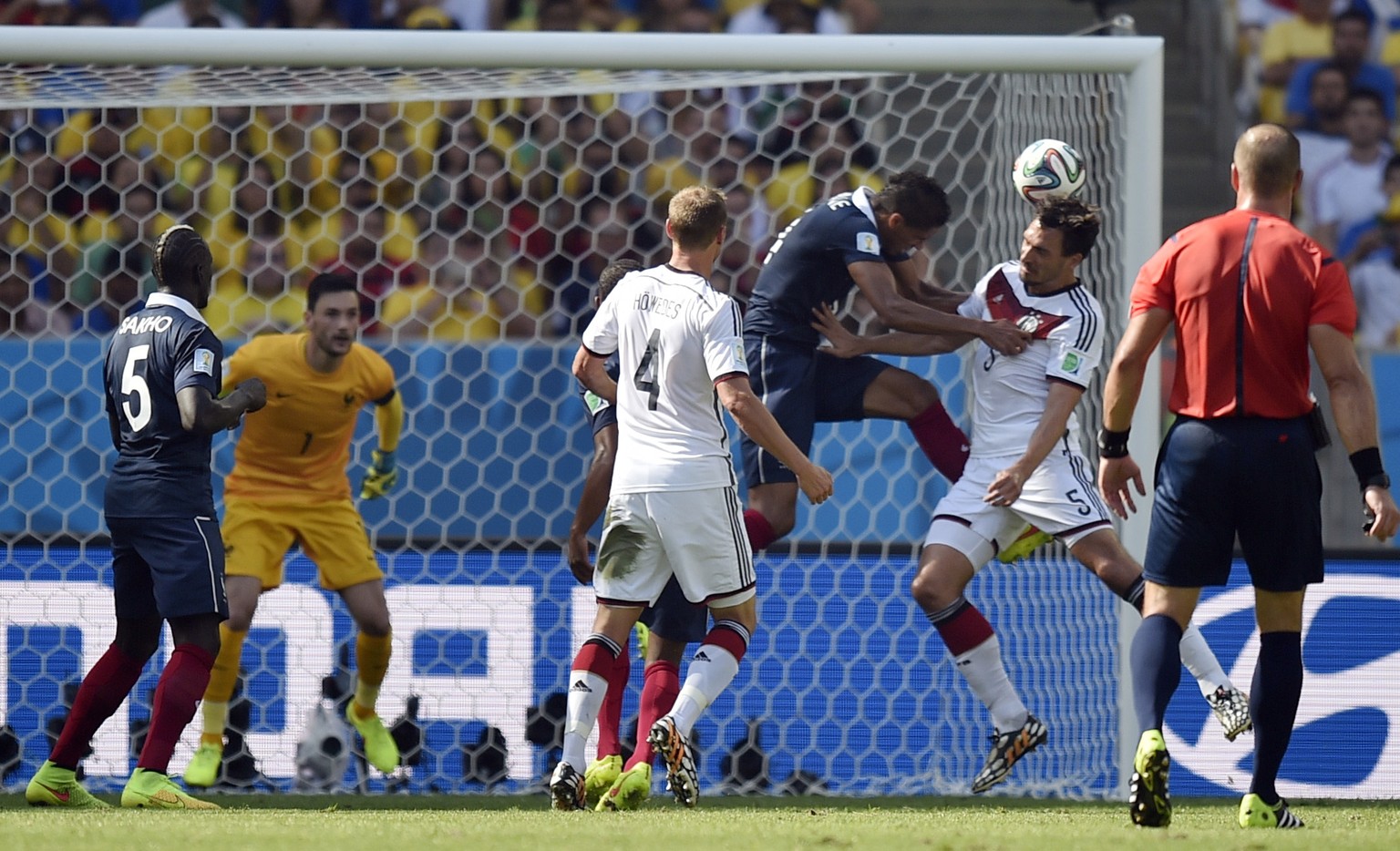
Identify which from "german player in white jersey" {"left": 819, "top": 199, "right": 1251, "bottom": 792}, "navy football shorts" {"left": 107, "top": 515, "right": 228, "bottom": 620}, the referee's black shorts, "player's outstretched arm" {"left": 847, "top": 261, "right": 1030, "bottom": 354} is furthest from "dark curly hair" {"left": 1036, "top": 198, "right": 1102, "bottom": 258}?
"navy football shorts" {"left": 107, "top": 515, "right": 228, "bottom": 620}

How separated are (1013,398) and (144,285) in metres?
3.95

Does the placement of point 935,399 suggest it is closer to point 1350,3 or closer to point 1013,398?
point 1013,398

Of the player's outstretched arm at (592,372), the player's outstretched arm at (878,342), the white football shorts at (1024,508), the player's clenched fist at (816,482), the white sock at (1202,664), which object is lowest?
the white sock at (1202,664)

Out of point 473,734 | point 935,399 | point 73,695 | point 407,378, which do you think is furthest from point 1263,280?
point 73,695

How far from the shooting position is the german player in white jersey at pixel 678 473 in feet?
Answer: 17.1

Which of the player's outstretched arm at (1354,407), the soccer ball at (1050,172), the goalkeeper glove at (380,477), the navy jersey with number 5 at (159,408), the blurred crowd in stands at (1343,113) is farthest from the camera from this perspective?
the blurred crowd in stands at (1343,113)

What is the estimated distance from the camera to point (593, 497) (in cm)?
583

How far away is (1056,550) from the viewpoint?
715 cm

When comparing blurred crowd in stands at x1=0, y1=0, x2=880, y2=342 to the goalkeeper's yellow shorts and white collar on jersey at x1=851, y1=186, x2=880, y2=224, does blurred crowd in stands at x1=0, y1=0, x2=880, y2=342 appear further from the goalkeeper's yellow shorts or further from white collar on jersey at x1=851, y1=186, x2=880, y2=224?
white collar on jersey at x1=851, y1=186, x2=880, y2=224

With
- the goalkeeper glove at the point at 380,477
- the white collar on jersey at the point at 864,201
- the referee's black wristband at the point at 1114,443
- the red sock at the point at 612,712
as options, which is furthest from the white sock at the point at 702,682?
the goalkeeper glove at the point at 380,477

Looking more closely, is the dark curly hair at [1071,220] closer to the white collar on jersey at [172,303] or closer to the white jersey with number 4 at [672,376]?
the white jersey with number 4 at [672,376]

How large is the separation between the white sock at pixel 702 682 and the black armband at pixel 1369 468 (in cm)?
187

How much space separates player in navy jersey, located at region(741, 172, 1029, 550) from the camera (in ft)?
20.0

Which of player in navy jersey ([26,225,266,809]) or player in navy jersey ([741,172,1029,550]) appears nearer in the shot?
player in navy jersey ([26,225,266,809])
